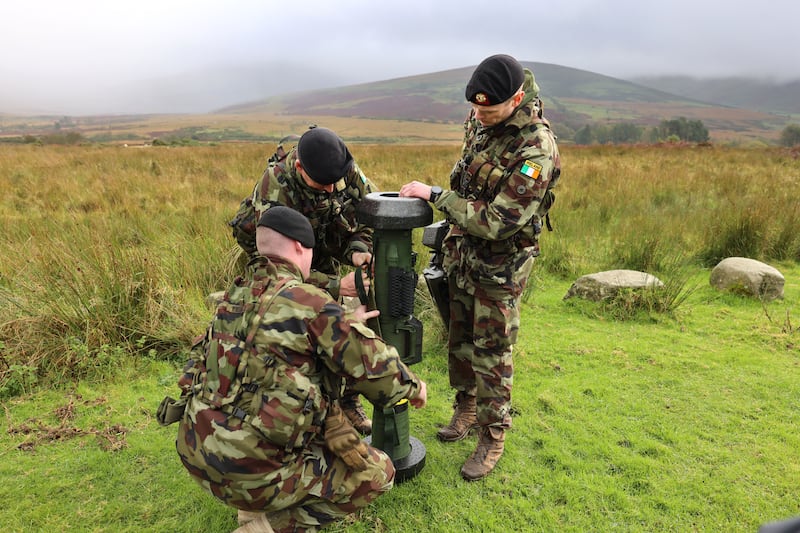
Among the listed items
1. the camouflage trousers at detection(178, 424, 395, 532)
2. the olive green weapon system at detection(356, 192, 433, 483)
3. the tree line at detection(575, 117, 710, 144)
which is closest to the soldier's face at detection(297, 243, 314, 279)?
the olive green weapon system at detection(356, 192, 433, 483)

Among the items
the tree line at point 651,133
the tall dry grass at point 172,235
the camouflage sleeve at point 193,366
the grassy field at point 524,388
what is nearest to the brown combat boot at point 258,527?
the grassy field at point 524,388

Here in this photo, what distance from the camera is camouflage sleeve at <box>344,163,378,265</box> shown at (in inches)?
126

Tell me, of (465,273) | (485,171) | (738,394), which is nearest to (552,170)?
(485,171)

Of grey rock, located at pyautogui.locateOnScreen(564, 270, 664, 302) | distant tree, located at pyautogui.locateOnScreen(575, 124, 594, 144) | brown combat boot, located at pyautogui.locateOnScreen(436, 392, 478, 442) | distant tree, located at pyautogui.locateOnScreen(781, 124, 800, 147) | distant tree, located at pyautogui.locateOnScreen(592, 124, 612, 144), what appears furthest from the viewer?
distant tree, located at pyautogui.locateOnScreen(592, 124, 612, 144)

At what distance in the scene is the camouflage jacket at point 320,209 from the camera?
302cm

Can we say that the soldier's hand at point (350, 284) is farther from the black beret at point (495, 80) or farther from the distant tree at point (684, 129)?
the distant tree at point (684, 129)

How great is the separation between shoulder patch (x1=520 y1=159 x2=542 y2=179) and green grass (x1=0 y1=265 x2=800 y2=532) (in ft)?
5.71

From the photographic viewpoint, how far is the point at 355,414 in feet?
11.1

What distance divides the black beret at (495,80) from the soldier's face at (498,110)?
0.12 feet

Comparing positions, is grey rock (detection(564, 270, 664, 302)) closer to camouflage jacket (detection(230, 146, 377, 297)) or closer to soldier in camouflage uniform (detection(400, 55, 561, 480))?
soldier in camouflage uniform (detection(400, 55, 561, 480))

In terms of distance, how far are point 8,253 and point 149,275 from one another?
209cm

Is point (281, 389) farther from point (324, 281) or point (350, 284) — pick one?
point (324, 281)

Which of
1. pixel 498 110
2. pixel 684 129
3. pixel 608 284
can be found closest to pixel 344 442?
pixel 498 110

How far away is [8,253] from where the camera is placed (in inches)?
205
